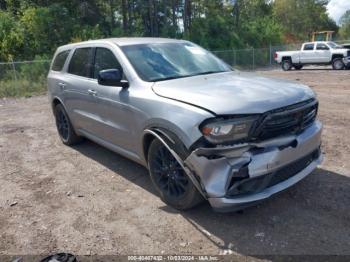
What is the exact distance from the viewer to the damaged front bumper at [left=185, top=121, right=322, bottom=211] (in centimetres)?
309

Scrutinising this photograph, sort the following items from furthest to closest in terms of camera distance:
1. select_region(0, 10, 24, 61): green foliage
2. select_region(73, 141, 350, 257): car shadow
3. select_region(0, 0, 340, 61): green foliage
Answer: select_region(0, 0, 340, 61): green foliage → select_region(0, 10, 24, 61): green foliage → select_region(73, 141, 350, 257): car shadow

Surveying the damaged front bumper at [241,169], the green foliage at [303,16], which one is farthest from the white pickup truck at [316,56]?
the green foliage at [303,16]

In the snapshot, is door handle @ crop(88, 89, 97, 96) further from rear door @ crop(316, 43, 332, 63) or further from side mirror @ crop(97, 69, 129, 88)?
rear door @ crop(316, 43, 332, 63)

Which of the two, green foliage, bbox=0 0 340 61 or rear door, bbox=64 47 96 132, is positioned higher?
green foliage, bbox=0 0 340 61

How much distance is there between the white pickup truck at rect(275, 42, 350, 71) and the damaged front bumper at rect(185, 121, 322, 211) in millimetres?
19987

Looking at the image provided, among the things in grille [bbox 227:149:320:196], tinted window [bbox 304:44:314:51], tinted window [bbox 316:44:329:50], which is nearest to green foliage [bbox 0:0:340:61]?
tinted window [bbox 304:44:314:51]

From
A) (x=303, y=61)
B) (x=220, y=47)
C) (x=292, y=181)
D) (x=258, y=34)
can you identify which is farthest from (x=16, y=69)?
(x=258, y=34)

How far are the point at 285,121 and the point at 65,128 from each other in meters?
4.39

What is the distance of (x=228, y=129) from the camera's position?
310cm

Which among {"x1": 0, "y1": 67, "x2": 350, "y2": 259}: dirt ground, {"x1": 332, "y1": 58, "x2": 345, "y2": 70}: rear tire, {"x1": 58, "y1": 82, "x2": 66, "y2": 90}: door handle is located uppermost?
{"x1": 58, "y1": 82, "x2": 66, "y2": 90}: door handle

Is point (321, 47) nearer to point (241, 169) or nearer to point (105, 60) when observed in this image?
point (105, 60)

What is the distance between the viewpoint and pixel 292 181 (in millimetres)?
3490

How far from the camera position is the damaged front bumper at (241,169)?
10.1 feet

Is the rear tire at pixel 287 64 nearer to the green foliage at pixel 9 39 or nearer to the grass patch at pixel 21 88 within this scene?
the grass patch at pixel 21 88
